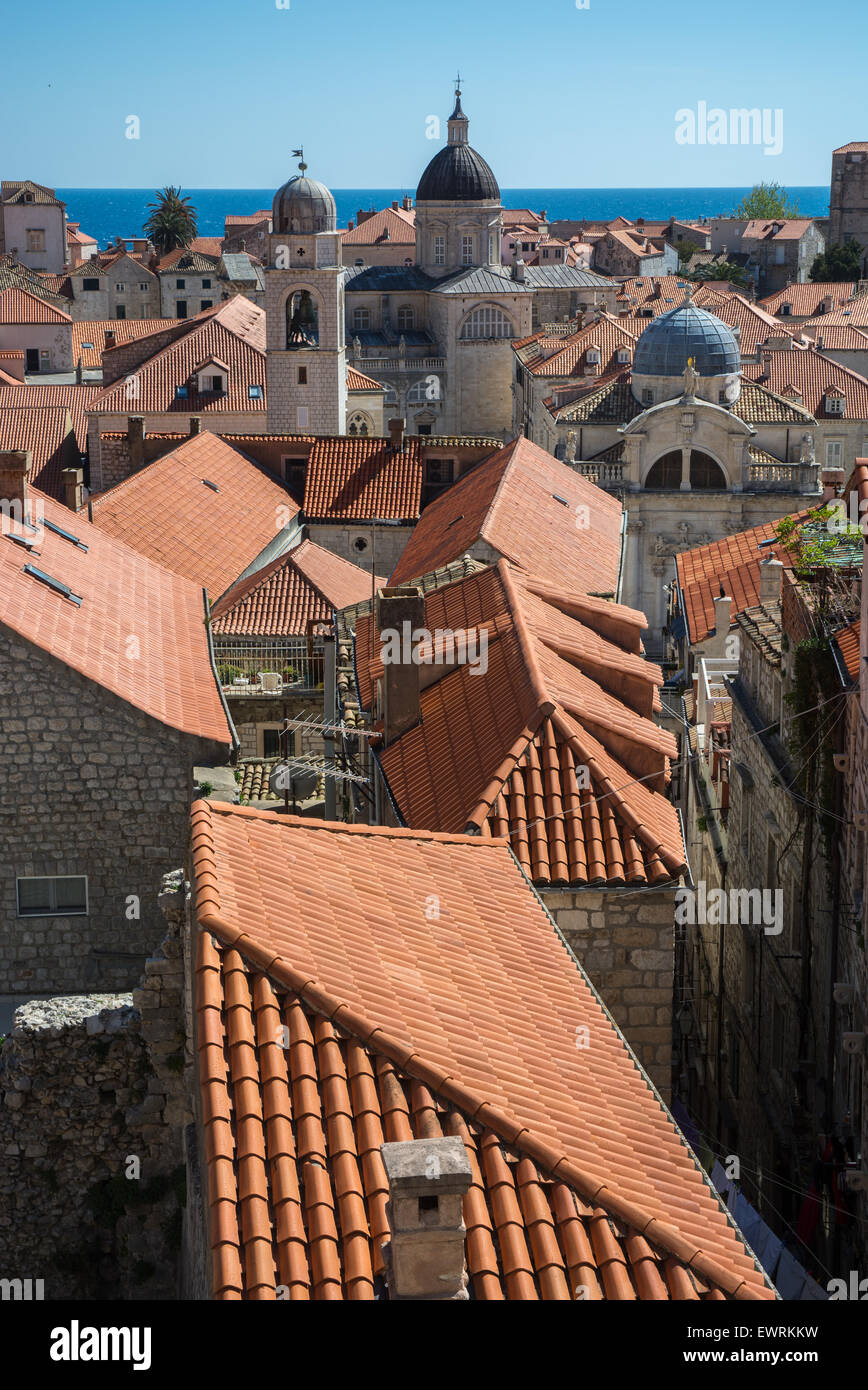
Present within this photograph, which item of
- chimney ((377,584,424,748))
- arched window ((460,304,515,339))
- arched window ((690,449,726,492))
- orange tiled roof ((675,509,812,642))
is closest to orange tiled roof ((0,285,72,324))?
arched window ((460,304,515,339))

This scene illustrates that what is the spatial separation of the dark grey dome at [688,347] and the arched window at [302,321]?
33.2ft

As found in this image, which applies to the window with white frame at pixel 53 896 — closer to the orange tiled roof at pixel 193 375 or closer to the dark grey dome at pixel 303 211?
the dark grey dome at pixel 303 211

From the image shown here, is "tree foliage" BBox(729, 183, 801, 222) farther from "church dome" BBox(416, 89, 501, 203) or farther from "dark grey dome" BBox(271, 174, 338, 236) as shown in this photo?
"dark grey dome" BBox(271, 174, 338, 236)

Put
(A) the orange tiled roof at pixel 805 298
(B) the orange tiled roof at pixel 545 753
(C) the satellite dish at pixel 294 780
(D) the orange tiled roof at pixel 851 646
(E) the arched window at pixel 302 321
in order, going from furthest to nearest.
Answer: (A) the orange tiled roof at pixel 805 298 < (E) the arched window at pixel 302 321 < (C) the satellite dish at pixel 294 780 < (B) the orange tiled roof at pixel 545 753 < (D) the orange tiled roof at pixel 851 646

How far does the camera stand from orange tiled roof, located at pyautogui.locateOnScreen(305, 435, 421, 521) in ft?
140

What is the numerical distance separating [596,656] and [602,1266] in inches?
486

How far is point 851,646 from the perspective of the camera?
16328 millimetres

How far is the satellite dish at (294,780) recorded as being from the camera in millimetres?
22828

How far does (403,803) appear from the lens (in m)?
18.4

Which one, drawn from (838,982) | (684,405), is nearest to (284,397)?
(684,405)

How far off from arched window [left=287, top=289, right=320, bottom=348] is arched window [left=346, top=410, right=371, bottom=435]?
1103 cm

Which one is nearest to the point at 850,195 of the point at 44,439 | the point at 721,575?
the point at 44,439

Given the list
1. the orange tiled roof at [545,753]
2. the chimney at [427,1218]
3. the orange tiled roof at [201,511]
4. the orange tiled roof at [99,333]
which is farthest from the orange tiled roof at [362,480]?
the orange tiled roof at [99,333]

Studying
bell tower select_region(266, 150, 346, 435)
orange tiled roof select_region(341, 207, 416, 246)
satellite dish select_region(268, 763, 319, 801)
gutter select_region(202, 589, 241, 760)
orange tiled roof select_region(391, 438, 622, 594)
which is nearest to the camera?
gutter select_region(202, 589, 241, 760)
